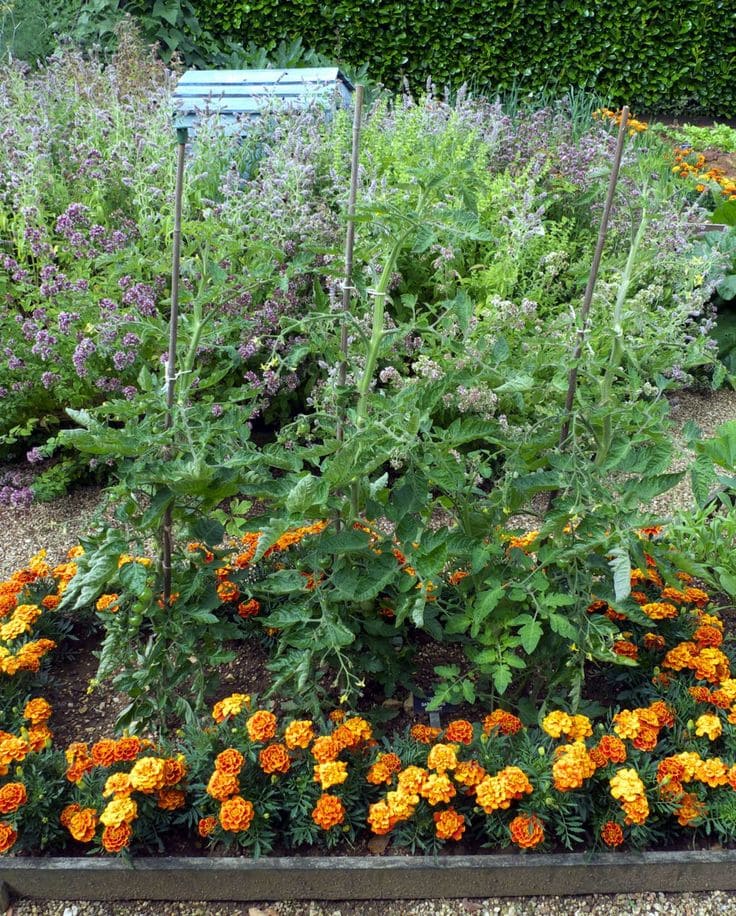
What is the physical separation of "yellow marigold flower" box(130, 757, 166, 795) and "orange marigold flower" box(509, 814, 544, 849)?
0.78 metres

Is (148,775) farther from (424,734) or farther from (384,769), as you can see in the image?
(424,734)

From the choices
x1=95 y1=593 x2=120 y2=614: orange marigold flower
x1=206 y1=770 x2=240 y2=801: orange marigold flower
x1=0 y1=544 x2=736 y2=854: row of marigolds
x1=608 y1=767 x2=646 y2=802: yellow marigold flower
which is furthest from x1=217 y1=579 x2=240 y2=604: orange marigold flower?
x1=608 y1=767 x2=646 y2=802: yellow marigold flower

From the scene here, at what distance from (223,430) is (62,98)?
11.7 feet

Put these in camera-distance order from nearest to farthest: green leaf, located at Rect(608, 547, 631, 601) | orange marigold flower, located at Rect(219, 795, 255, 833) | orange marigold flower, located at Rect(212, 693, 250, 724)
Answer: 1. green leaf, located at Rect(608, 547, 631, 601)
2. orange marigold flower, located at Rect(219, 795, 255, 833)
3. orange marigold flower, located at Rect(212, 693, 250, 724)

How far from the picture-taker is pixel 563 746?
1.97 metres

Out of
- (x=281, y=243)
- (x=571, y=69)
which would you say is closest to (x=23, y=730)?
(x=281, y=243)

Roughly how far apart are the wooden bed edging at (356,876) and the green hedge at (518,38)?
7997mm

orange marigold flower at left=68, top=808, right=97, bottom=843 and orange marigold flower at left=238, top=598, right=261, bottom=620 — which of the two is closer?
orange marigold flower at left=68, top=808, right=97, bottom=843

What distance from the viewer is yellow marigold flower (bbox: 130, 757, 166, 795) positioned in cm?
187

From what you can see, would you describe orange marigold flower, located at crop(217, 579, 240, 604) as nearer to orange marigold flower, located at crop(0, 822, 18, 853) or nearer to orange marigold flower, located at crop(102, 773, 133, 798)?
orange marigold flower, located at crop(102, 773, 133, 798)

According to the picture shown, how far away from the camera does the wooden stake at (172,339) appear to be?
1954 mm

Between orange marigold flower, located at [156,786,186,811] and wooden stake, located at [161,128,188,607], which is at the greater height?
wooden stake, located at [161,128,188,607]

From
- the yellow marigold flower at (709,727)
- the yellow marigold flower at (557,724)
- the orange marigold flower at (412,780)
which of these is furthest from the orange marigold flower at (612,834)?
the orange marigold flower at (412,780)

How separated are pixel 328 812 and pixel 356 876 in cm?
18
